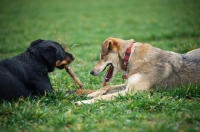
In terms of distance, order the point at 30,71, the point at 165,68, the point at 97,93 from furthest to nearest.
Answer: the point at 97,93 → the point at 165,68 → the point at 30,71

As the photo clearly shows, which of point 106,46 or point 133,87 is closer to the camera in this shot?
point 133,87

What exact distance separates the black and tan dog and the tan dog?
1105mm

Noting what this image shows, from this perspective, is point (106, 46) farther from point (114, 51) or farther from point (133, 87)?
point (133, 87)

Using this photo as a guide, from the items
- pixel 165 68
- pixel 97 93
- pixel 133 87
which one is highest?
pixel 165 68

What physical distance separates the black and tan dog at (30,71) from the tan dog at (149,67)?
3.63ft

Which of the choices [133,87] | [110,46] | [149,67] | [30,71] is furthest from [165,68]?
[30,71]

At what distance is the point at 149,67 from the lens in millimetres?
6164

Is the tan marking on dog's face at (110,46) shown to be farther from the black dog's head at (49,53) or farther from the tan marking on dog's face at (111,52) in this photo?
the black dog's head at (49,53)

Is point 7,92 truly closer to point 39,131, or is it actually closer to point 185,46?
point 39,131

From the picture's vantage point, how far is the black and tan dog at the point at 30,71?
5707 mm

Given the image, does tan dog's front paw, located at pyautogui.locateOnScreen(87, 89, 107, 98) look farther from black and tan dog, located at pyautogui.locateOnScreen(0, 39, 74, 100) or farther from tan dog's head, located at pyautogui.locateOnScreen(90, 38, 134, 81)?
black and tan dog, located at pyautogui.locateOnScreen(0, 39, 74, 100)

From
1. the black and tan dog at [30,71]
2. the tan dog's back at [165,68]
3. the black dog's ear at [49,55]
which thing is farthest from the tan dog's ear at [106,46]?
the black dog's ear at [49,55]

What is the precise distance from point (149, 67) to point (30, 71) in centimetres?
259

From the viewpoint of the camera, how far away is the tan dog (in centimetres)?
608
